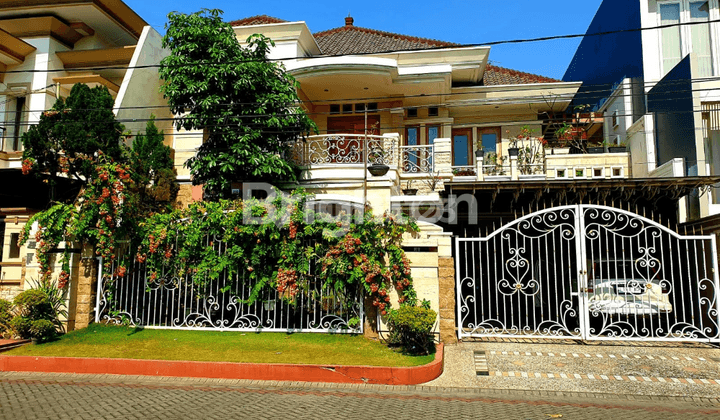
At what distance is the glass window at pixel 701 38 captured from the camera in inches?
523

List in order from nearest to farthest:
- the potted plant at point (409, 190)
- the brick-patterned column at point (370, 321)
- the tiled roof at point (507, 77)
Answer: the brick-patterned column at point (370, 321) < the potted plant at point (409, 190) < the tiled roof at point (507, 77)

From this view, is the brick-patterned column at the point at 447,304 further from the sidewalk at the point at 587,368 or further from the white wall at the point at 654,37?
the white wall at the point at 654,37

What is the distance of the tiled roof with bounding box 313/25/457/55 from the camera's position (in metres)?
17.3

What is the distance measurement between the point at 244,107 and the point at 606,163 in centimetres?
951

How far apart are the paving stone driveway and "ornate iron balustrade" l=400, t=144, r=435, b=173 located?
6988mm

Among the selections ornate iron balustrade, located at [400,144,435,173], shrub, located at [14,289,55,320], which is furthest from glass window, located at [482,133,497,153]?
shrub, located at [14,289,55,320]

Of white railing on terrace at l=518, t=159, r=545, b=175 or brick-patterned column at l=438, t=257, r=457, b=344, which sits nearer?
brick-patterned column at l=438, t=257, r=457, b=344

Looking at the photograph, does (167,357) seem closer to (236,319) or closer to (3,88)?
(236,319)

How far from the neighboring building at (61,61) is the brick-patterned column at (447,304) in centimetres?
909

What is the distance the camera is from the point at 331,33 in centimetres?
2005

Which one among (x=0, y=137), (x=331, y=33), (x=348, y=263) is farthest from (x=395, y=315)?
(x=331, y=33)

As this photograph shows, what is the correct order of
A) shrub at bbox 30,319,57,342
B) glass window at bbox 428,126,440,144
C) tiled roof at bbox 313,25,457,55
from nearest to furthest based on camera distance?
shrub at bbox 30,319,57,342 → glass window at bbox 428,126,440,144 → tiled roof at bbox 313,25,457,55

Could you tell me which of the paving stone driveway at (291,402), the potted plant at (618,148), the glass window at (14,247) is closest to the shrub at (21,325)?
the paving stone driveway at (291,402)

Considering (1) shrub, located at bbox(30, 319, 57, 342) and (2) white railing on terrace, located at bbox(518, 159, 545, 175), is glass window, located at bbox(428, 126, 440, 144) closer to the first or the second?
(2) white railing on terrace, located at bbox(518, 159, 545, 175)
